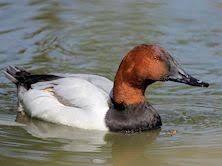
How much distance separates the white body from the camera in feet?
27.3

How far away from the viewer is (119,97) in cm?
834

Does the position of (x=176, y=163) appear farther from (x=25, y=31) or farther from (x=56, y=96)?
(x=25, y=31)

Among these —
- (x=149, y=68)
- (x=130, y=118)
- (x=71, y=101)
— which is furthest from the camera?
(x=71, y=101)

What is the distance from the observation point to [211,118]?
8797 millimetres

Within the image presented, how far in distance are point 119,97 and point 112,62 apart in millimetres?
2707

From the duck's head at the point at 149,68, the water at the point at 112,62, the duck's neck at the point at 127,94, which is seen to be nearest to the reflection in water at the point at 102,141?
the water at the point at 112,62

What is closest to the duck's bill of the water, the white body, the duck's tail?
the water

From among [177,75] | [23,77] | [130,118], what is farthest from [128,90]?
[23,77]

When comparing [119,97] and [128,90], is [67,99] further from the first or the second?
[128,90]

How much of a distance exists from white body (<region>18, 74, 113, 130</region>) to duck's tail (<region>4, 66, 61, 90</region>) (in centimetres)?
9

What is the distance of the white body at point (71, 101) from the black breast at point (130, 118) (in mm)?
80

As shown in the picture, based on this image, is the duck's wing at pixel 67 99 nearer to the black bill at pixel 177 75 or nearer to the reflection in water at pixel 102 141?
the reflection in water at pixel 102 141

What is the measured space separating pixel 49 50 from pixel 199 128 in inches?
148

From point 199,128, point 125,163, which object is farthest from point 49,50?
point 125,163
